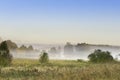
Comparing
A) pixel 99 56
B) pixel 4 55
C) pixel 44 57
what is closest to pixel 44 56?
pixel 44 57

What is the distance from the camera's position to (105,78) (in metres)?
16.4

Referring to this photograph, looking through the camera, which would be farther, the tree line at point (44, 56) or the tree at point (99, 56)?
the tree at point (99, 56)

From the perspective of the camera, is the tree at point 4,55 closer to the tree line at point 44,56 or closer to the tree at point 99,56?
the tree line at point 44,56

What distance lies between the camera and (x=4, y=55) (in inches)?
3206

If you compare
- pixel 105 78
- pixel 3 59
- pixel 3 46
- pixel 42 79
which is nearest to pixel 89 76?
pixel 105 78

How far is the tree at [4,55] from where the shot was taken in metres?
76.6

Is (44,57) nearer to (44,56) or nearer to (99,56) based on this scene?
(44,56)

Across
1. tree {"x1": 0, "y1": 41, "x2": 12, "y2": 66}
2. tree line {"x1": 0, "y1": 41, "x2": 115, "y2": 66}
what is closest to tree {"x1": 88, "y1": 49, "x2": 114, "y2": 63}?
tree line {"x1": 0, "y1": 41, "x2": 115, "y2": 66}

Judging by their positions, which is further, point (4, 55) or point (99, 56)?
point (99, 56)

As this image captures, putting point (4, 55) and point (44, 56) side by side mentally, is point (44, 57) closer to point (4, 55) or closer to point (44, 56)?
point (44, 56)

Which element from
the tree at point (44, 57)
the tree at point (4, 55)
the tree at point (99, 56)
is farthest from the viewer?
the tree at point (99, 56)

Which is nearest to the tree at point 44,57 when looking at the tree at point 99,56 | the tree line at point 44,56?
the tree line at point 44,56

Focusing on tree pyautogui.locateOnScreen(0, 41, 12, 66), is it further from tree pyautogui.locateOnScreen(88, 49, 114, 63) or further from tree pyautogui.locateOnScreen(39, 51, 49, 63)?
tree pyautogui.locateOnScreen(88, 49, 114, 63)

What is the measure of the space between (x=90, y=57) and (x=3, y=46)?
4543 cm
